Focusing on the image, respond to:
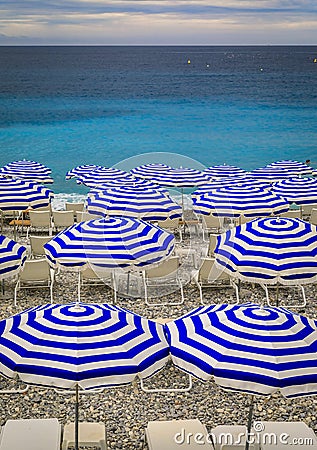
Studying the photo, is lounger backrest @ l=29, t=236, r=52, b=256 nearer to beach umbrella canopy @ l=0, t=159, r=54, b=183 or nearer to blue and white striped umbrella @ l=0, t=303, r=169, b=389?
beach umbrella canopy @ l=0, t=159, r=54, b=183

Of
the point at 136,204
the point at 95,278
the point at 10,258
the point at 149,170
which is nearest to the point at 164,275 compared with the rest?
the point at 95,278

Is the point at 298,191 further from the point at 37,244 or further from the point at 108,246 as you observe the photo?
the point at 108,246

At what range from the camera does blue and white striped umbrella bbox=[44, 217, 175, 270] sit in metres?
6.04

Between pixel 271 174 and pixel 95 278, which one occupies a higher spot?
pixel 271 174

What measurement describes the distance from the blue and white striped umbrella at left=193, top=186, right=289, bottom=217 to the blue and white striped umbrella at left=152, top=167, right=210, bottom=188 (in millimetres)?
2128

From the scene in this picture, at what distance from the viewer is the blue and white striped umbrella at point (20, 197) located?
8564 millimetres

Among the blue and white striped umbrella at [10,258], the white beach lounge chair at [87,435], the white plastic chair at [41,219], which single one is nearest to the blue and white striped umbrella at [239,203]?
the white plastic chair at [41,219]

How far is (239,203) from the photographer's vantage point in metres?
8.09

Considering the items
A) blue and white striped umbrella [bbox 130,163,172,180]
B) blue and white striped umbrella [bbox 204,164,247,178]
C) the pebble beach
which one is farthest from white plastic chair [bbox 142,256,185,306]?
blue and white striped umbrella [bbox 204,164,247,178]

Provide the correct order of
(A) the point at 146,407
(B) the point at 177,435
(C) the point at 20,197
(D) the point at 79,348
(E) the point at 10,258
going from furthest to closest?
(C) the point at 20,197 → (E) the point at 10,258 → (A) the point at 146,407 → (B) the point at 177,435 → (D) the point at 79,348

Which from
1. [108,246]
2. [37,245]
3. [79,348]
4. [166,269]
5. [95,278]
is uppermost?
[108,246]

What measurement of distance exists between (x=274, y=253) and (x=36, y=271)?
8.93ft

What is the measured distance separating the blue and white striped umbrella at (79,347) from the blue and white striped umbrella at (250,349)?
192 millimetres

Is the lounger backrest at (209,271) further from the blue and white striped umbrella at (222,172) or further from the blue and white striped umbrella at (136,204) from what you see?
the blue and white striped umbrella at (222,172)
